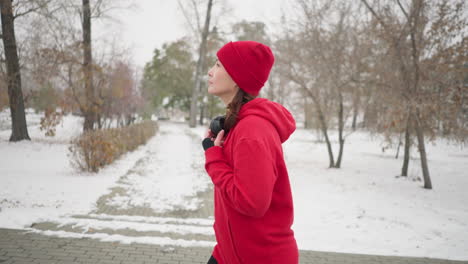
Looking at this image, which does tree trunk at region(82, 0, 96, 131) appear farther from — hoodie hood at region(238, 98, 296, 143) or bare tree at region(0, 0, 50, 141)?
hoodie hood at region(238, 98, 296, 143)

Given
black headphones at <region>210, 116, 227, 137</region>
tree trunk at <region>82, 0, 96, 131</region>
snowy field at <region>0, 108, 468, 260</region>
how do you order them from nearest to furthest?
black headphones at <region>210, 116, 227, 137</region>, snowy field at <region>0, 108, 468, 260</region>, tree trunk at <region>82, 0, 96, 131</region>

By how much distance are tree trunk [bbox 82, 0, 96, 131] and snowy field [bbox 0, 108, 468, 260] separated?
2.98 m

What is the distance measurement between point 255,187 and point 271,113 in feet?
1.28

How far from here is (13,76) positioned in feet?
43.2

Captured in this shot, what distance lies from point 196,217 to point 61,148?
32.3 feet

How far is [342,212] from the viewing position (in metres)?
6.59

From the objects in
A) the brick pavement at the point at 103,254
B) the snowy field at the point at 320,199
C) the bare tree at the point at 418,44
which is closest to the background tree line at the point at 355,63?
the bare tree at the point at 418,44

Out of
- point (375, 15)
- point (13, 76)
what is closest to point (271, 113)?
point (375, 15)

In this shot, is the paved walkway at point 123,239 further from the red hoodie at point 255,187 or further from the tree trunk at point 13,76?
the tree trunk at point 13,76

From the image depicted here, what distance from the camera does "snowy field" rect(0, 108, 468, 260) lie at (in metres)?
4.95

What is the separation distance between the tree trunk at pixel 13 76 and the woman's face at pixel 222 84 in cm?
1439

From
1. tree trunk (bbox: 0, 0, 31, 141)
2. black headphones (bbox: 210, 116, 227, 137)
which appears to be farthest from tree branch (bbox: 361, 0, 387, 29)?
tree trunk (bbox: 0, 0, 31, 141)

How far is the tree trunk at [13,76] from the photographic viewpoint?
13.2m

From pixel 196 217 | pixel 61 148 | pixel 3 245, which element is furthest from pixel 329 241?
pixel 61 148
